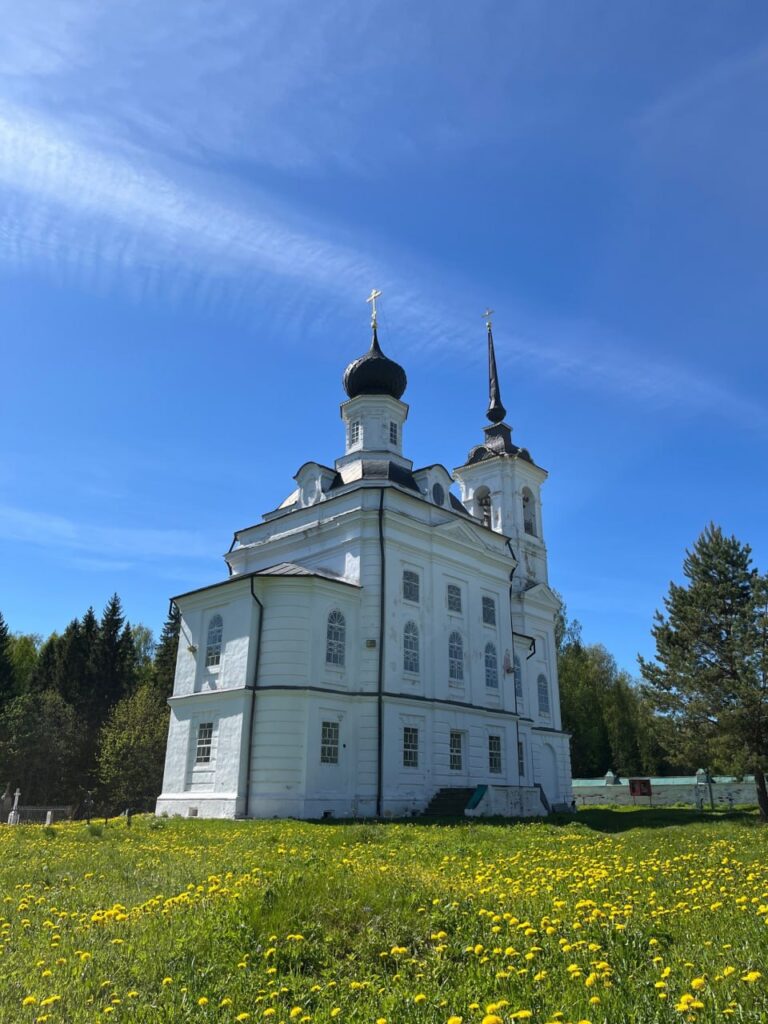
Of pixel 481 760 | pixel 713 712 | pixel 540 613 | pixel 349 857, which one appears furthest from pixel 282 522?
pixel 349 857

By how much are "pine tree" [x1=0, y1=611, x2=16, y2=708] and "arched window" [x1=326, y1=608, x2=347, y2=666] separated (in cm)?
2742

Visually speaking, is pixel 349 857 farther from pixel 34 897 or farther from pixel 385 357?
→ pixel 385 357

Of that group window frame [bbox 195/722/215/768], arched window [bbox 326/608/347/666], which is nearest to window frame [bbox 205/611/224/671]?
window frame [bbox 195/722/215/768]

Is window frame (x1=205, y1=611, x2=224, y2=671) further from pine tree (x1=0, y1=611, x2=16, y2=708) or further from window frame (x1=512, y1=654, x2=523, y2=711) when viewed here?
pine tree (x1=0, y1=611, x2=16, y2=708)

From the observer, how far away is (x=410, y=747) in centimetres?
2742

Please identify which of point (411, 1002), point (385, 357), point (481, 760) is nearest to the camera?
point (411, 1002)

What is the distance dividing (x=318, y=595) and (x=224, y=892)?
18.9 metres

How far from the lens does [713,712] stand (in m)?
29.9

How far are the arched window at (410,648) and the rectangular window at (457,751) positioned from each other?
3.26m

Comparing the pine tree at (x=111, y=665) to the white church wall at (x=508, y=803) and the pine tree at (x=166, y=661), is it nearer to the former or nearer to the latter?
the pine tree at (x=166, y=661)

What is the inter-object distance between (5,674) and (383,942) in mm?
46728

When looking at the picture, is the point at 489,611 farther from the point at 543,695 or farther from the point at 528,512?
the point at 528,512

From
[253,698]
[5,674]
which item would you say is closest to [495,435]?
[253,698]

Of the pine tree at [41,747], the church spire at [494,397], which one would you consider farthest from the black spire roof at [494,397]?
the pine tree at [41,747]
